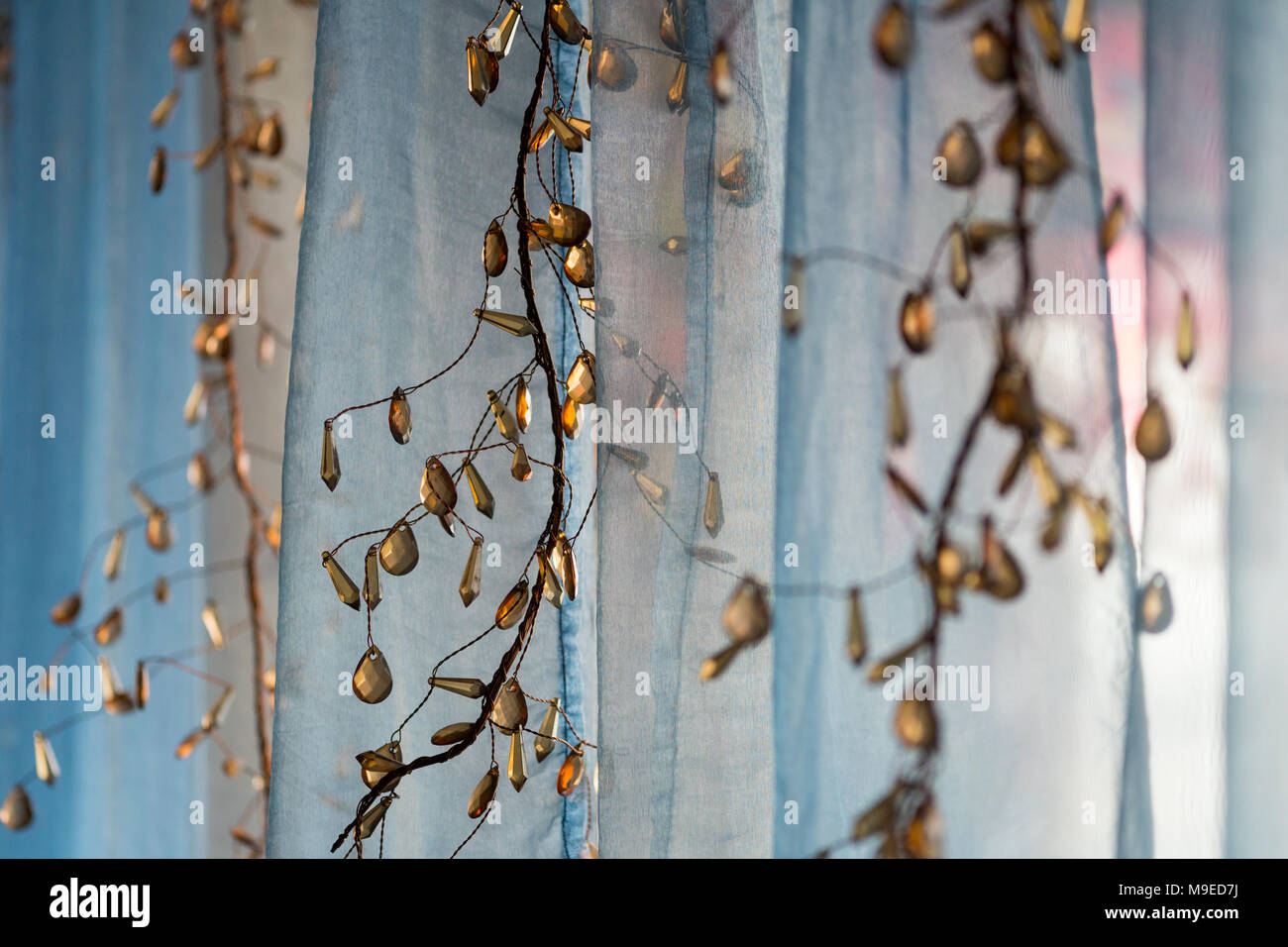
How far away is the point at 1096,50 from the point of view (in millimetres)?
470

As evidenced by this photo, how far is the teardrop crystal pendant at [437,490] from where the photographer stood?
504 mm

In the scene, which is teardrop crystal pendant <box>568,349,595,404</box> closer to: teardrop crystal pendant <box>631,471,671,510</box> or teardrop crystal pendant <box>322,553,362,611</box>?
teardrop crystal pendant <box>631,471,671,510</box>

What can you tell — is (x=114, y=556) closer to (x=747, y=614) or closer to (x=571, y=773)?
(x=571, y=773)

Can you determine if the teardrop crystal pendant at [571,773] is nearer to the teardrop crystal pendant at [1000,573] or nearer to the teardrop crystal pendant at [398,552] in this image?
the teardrop crystal pendant at [398,552]

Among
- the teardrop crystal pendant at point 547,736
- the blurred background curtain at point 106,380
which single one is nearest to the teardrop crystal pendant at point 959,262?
the teardrop crystal pendant at point 547,736

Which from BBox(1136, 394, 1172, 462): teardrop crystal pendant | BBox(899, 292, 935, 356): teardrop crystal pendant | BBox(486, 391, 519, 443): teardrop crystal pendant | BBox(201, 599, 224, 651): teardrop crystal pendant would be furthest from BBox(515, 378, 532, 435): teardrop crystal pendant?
BBox(201, 599, 224, 651): teardrop crystal pendant

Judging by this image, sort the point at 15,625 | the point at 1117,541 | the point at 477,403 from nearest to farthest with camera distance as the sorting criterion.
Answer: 1. the point at 1117,541
2. the point at 477,403
3. the point at 15,625

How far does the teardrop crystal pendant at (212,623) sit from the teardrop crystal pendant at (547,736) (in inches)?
14.3

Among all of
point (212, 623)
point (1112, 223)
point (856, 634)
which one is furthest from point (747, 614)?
point (212, 623)

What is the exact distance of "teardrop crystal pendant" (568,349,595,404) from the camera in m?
0.51

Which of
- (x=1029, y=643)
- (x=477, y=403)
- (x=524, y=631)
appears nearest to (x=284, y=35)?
(x=477, y=403)

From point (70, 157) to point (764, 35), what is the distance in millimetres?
589

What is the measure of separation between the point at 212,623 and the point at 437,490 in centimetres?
39

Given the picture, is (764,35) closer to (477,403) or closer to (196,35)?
(477,403)
